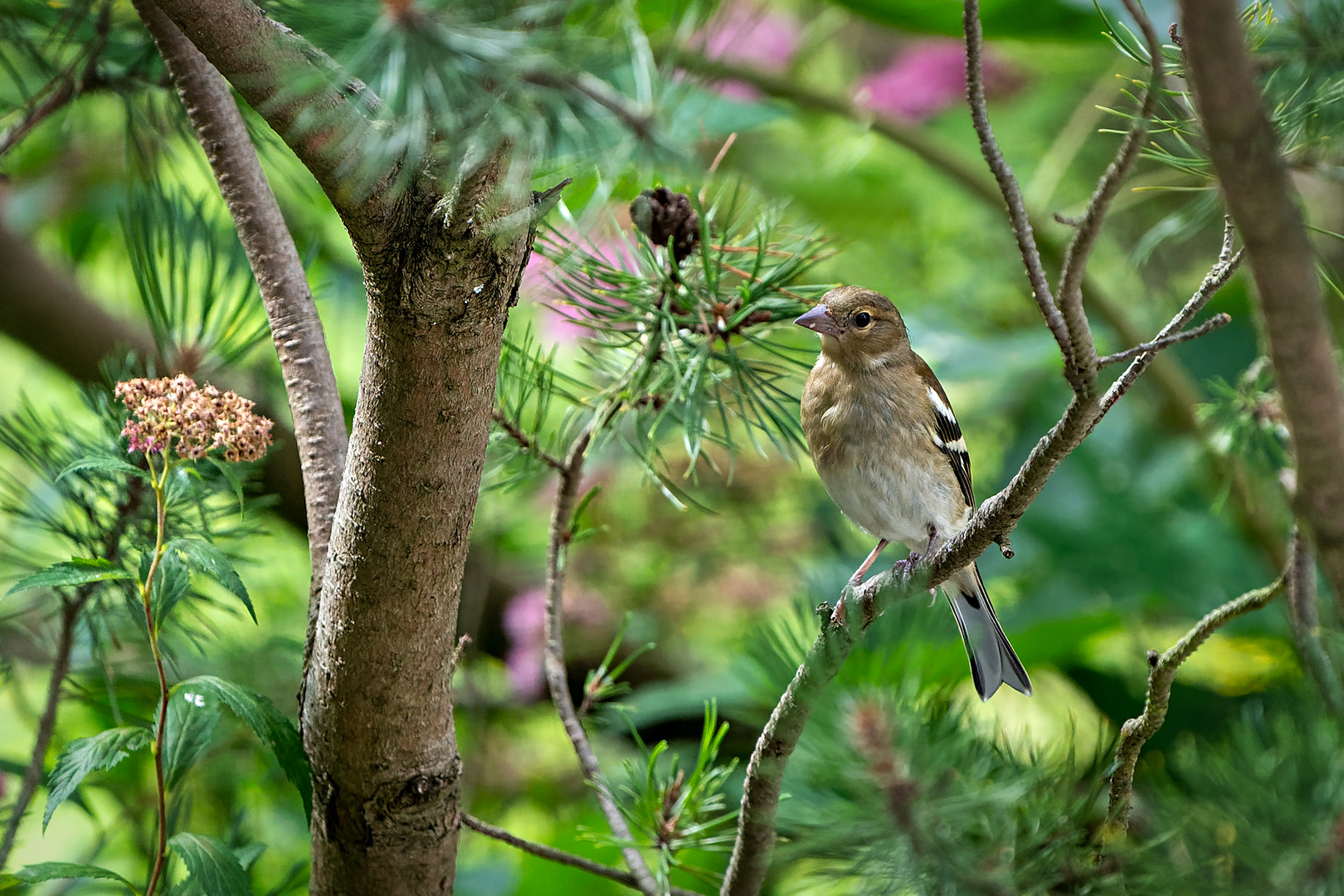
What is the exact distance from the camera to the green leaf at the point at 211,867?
0.61m

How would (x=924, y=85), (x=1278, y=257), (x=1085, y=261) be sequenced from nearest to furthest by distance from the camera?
1. (x=1278, y=257)
2. (x=1085, y=261)
3. (x=924, y=85)

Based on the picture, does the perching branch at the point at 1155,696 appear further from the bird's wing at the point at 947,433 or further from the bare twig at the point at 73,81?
the bare twig at the point at 73,81

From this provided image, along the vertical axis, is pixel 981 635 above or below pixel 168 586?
below

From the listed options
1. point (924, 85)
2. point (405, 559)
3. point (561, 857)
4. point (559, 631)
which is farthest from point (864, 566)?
point (924, 85)

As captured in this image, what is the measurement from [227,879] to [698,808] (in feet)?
1.08

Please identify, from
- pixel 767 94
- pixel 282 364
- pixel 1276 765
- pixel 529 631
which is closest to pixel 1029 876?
pixel 1276 765

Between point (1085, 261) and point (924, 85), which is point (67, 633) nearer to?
point (1085, 261)

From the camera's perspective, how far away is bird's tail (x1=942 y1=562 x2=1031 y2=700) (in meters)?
1.23

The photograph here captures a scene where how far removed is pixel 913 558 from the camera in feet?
3.10

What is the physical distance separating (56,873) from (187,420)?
288 millimetres

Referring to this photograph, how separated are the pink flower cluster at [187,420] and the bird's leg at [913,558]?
1.49ft

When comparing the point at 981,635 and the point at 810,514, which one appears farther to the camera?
the point at 810,514

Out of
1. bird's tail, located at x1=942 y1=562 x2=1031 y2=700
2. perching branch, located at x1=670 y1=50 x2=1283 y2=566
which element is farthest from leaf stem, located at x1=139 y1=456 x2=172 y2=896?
perching branch, located at x1=670 y1=50 x2=1283 y2=566

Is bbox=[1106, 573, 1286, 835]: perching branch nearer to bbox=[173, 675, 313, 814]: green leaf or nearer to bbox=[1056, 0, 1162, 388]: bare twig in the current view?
A: bbox=[1056, 0, 1162, 388]: bare twig
